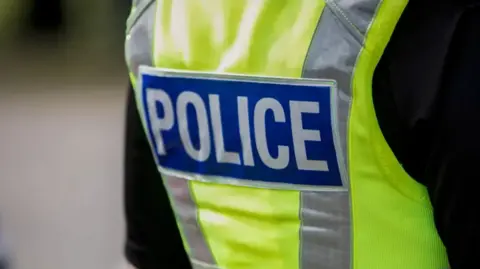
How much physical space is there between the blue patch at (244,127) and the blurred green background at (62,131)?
1.23 meters

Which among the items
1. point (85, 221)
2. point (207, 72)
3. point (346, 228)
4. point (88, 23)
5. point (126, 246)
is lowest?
point (85, 221)

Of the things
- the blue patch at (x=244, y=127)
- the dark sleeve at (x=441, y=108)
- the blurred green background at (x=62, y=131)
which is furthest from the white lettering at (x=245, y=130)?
the blurred green background at (x=62, y=131)

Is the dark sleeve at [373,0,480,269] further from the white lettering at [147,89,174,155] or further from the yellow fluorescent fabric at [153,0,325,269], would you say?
the white lettering at [147,89,174,155]

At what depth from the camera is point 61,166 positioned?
238 cm

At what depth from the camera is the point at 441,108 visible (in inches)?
21.1

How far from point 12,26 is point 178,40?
7.85 ft

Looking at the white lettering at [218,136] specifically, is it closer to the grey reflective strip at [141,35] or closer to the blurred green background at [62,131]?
the grey reflective strip at [141,35]

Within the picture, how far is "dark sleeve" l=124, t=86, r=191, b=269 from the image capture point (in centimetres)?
78

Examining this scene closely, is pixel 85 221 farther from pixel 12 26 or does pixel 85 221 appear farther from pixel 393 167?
pixel 393 167

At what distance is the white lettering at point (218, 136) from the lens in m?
0.66

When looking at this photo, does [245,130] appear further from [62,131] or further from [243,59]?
[62,131]

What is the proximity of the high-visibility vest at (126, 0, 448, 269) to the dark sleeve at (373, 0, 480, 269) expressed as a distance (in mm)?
11

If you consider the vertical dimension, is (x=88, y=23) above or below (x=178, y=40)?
below

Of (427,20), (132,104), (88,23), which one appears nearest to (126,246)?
(132,104)
